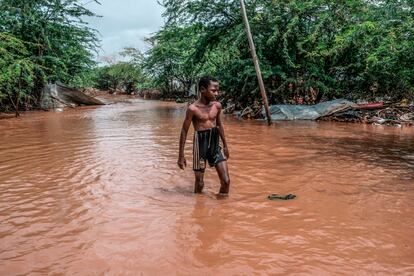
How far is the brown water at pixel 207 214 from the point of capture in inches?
116

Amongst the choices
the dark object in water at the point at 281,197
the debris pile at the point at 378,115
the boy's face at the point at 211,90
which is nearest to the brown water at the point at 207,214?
the dark object in water at the point at 281,197

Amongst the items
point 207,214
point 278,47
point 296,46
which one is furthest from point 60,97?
point 207,214

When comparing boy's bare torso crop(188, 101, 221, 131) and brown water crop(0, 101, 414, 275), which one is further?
boy's bare torso crop(188, 101, 221, 131)

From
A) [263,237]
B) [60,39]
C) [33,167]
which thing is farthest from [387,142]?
[60,39]

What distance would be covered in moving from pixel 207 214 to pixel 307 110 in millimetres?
11615

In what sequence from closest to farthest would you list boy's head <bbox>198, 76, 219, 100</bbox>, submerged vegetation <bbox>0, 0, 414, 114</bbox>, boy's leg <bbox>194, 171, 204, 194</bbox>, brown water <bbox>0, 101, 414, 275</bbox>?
1. brown water <bbox>0, 101, 414, 275</bbox>
2. boy's head <bbox>198, 76, 219, 100</bbox>
3. boy's leg <bbox>194, 171, 204, 194</bbox>
4. submerged vegetation <bbox>0, 0, 414, 114</bbox>

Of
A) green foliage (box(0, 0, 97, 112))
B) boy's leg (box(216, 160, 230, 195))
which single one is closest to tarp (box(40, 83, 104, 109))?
green foliage (box(0, 0, 97, 112))

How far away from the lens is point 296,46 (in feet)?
50.7

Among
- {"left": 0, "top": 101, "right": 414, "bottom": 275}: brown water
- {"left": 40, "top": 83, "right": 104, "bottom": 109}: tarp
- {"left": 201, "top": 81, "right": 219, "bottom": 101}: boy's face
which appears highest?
{"left": 40, "top": 83, "right": 104, "bottom": 109}: tarp

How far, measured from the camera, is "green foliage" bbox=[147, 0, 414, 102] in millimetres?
14258

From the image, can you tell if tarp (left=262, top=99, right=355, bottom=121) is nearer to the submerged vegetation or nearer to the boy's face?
the submerged vegetation

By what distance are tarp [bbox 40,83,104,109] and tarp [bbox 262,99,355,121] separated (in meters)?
13.7

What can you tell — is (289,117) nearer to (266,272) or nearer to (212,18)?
(212,18)

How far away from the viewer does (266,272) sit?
9.10ft
